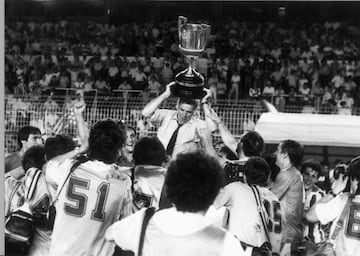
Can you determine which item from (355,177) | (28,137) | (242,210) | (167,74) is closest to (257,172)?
(242,210)

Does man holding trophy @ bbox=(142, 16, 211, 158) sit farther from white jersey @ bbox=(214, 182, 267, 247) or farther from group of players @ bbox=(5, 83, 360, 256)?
white jersey @ bbox=(214, 182, 267, 247)

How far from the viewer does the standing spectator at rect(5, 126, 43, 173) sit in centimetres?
381

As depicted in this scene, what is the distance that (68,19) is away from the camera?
4.00 meters

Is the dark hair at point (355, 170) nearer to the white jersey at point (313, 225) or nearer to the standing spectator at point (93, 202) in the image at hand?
the white jersey at point (313, 225)

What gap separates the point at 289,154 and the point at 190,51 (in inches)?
28.8

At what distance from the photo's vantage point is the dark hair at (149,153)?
323 centimetres

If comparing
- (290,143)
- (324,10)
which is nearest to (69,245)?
(290,143)

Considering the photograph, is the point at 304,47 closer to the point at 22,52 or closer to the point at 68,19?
the point at 68,19

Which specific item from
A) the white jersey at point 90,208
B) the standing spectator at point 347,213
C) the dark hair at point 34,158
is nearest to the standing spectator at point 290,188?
the standing spectator at point 347,213

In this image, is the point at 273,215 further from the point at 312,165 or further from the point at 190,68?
the point at 190,68

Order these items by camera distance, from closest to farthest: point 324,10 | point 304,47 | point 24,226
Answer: point 24,226, point 324,10, point 304,47

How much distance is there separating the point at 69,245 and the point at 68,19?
5.36ft

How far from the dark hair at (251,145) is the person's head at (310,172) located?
0.79ft

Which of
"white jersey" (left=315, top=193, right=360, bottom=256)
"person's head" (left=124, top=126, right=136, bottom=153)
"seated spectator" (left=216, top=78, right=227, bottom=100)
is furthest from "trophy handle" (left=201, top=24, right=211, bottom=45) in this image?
"white jersey" (left=315, top=193, right=360, bottom=256)
